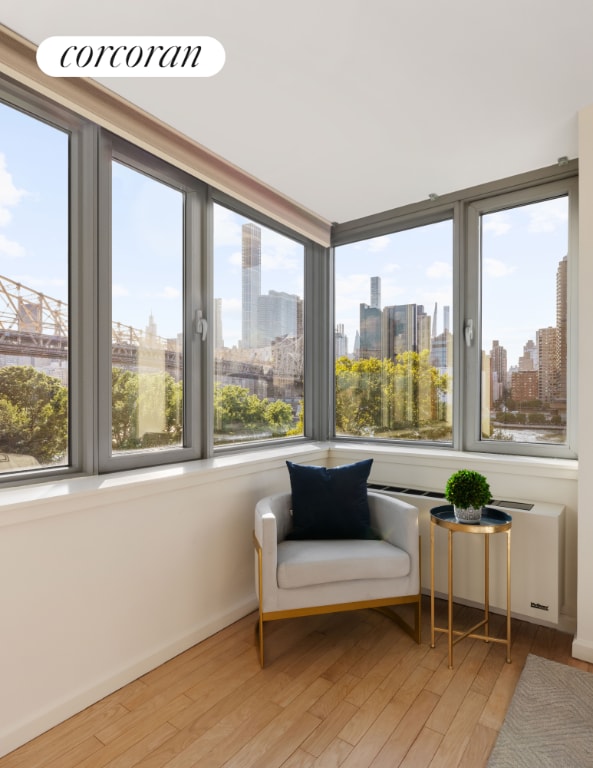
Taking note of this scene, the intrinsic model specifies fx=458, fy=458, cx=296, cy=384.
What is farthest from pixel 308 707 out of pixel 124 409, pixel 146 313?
pixel 146 313

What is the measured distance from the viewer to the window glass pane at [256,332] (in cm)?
285

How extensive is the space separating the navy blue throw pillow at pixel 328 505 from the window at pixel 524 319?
95 centimetres

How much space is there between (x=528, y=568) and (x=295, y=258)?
2534 millimetres

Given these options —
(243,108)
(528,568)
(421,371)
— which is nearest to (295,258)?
(421,371)

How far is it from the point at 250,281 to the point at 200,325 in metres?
0.64

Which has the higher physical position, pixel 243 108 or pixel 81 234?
pixel 243 108

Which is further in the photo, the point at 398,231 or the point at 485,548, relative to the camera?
the point at 398,231

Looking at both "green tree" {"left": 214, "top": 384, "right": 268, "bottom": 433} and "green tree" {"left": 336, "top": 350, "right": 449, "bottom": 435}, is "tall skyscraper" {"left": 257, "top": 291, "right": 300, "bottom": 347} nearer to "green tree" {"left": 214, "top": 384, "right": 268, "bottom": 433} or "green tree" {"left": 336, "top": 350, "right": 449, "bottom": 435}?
"green tree" {"left": 214, "top": 384, "right": 268, "bottom": 433}

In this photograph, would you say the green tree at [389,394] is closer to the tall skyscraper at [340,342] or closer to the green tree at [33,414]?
the tall skyscraper at [340,342]

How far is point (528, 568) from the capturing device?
2334mm

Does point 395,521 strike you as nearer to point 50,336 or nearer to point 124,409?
point 124,409

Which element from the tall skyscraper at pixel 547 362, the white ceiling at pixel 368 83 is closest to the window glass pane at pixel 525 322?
the tall skyscraper at pixel 547 362

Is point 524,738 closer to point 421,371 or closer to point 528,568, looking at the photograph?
point 528,568

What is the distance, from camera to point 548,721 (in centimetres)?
174
